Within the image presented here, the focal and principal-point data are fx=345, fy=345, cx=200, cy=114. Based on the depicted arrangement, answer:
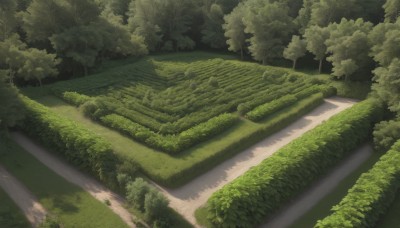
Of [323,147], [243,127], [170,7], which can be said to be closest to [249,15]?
[170,7]

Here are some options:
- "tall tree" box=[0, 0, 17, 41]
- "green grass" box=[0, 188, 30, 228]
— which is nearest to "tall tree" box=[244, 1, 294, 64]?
"tall tree" box=[0, 0, 17, 41]

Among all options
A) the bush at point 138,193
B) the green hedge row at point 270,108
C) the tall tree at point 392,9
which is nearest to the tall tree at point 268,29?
the tall tree at point 392,9

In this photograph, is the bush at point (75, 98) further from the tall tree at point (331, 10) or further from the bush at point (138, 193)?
the tall tree at point (331, 10)

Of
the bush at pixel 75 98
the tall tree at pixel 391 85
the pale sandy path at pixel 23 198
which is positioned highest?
the tall tree at pixel 391 85

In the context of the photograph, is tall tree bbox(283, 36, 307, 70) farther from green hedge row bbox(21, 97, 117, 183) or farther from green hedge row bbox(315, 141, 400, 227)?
green hedge row bbox(21, 97, 117, 183)

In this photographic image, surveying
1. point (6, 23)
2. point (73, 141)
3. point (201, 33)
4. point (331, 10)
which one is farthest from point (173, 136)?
point (201, 33)

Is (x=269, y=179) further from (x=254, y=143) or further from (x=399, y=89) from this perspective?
(x=399, y=89)

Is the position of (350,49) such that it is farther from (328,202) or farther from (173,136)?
(173,136)
